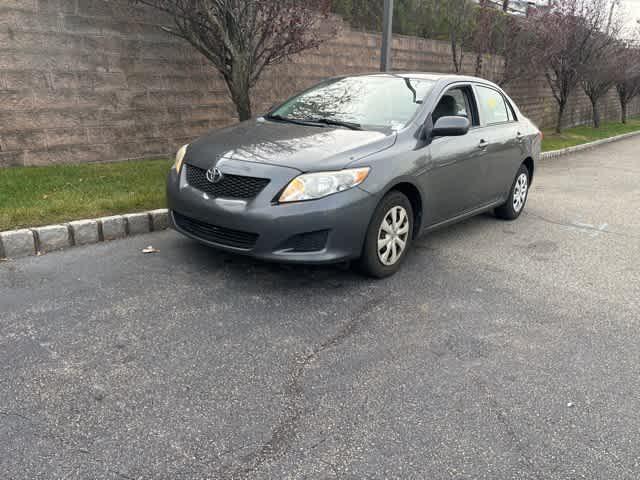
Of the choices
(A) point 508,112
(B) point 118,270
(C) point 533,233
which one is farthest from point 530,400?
(A) point 508,112

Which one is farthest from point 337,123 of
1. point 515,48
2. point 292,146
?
point 515,48

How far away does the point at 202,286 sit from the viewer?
417 centimetres

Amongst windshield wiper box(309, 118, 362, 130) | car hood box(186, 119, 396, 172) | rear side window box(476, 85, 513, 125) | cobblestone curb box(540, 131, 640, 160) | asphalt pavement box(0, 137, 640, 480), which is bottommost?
cobblestone curb box(540, 131, 640, 160)

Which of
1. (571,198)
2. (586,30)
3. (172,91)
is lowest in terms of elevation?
(571,198)

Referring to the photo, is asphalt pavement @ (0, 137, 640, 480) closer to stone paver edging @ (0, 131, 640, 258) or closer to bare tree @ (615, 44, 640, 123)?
stone paver edging @ (0, 131, 640, 258)

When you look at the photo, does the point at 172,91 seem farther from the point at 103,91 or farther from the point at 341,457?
the point at 341,457

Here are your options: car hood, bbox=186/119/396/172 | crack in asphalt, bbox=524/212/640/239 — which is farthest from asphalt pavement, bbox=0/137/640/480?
crack in asphalt, bbox=524/212/640/239

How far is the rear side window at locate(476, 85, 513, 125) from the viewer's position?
577 cm

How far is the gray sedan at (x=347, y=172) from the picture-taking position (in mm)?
3926

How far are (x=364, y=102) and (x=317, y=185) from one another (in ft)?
5.07

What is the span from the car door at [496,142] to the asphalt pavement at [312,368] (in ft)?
3.60

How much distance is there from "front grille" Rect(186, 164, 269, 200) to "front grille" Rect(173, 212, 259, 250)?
9.9 inches

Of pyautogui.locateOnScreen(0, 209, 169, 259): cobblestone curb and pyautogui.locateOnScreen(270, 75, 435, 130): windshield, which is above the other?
pyautogui.locateOnScreen(270, 75, 435, 130): windshield

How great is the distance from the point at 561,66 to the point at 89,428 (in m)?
18.6
